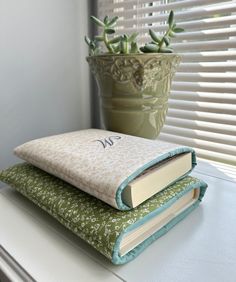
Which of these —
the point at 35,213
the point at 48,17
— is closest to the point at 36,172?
the point at 35,213

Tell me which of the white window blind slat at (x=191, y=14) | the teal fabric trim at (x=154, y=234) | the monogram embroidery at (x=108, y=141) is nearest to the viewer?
the teal fabric trim at (x=154, y=234)

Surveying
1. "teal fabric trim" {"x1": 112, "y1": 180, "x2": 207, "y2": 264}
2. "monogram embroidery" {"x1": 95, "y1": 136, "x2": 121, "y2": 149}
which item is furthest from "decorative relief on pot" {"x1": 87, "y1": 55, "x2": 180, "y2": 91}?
"teal fabric trim" {"x1": 112, "y1": 180, "x2": 207, "y2": 264}

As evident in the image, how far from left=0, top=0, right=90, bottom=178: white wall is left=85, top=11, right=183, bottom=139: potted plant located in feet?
0.69

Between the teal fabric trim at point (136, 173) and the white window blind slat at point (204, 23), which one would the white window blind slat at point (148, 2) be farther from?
the teal fabric trim at point (136, 173)

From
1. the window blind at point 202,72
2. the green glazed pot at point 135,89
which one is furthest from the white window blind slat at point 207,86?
the green glazed pot at point 135,89

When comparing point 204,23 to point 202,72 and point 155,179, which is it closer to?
point 202,72

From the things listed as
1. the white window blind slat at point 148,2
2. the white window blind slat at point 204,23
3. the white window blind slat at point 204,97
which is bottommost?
the white window blind slat at point 204,97

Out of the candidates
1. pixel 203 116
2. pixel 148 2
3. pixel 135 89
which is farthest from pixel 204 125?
pixel 148 2

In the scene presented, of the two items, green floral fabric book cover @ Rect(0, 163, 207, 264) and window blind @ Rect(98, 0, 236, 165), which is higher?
window blind @ Rect(98, 0, 236, 165)

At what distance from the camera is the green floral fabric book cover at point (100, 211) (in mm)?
321

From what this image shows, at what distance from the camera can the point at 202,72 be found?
2.16ft

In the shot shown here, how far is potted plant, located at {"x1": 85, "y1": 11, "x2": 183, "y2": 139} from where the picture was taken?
0.52m

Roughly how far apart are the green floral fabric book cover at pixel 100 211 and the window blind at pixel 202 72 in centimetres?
24

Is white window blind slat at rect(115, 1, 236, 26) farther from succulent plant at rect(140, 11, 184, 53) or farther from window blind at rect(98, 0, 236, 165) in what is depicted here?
succulent plant at rect(140, 11, 184, 53)
